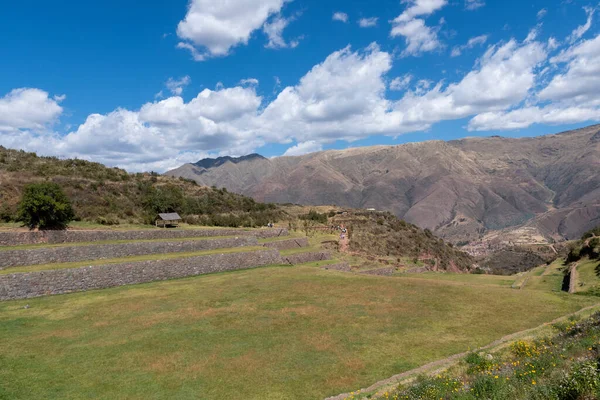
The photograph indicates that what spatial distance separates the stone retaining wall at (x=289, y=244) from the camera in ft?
123

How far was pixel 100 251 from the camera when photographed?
26.2m

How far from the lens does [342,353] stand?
1227cm

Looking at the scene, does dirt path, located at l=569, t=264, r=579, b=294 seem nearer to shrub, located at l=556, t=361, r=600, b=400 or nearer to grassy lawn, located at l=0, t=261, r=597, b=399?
grassy lawn, located at l=0, t=261, r=597, b=399

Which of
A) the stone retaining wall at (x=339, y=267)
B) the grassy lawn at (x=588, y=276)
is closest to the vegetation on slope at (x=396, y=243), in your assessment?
the stone retaining wall at (x=339, y=267)

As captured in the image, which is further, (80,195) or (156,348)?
(80,195)

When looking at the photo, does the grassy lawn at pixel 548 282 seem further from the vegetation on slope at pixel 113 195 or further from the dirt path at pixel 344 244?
the vegetation on slope at pixel 113 195

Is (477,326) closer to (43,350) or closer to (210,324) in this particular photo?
(210,324)

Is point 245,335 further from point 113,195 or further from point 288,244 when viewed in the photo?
point 113,195

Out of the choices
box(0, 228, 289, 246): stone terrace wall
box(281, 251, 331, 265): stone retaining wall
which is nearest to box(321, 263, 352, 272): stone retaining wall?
box(281, 251, 331, 265): stone retaining wall

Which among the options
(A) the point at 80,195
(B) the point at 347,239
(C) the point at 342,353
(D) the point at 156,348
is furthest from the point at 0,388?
(B) the point at 347,239

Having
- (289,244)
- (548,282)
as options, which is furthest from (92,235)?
(548,282)

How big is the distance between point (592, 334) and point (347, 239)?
39942 mm

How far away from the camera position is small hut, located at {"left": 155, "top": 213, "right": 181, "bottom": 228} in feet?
126

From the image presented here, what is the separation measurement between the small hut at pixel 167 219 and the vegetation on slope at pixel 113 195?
1558 millimetres
